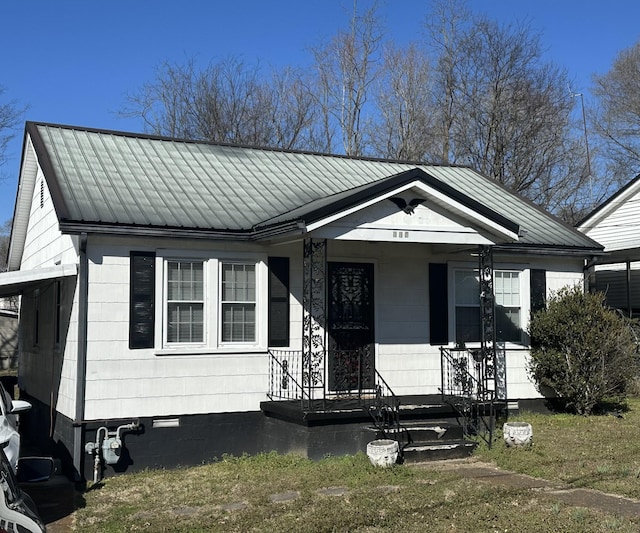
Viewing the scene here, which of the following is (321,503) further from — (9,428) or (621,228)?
(621,228)

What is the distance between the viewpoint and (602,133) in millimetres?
36188

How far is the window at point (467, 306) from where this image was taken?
13.7m

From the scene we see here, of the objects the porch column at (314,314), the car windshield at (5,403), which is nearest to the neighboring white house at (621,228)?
the porch column at (314,314)

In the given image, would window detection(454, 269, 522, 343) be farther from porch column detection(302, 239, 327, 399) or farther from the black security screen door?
porch column detection(302, 239, 327, 399)

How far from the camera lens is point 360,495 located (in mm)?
8977

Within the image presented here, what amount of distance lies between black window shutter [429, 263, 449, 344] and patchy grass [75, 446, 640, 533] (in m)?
3.23

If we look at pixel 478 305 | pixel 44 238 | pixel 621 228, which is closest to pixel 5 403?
pixel 44 238

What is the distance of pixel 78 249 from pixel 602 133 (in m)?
31.0

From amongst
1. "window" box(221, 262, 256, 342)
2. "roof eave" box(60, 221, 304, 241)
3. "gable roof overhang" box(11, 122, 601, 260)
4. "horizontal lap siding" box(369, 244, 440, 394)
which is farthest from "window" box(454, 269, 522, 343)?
"roof eave" box(60, 221, 304, 241)

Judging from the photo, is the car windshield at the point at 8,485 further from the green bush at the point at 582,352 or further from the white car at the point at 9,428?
the green bush at the point at 582,352

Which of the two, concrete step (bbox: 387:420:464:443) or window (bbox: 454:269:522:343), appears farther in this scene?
window (bbox: 454:269:522:343)

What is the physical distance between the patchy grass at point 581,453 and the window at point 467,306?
1.76 meters

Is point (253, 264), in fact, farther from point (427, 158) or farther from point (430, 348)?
point (427, 158)

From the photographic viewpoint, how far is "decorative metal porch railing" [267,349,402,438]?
1114 cm
